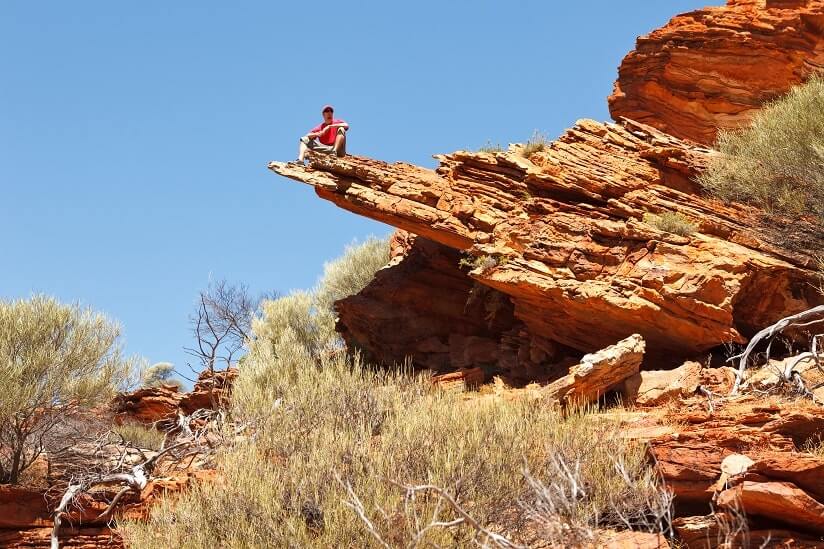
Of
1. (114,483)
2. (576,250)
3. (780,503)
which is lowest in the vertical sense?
(780,503)

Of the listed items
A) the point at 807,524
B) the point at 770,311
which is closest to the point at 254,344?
the point at 770,311

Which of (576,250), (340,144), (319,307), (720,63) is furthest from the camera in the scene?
(319,307)

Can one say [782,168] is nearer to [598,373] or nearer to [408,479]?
[598,373]

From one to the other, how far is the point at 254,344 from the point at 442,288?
524cm

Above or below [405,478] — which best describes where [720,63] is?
above

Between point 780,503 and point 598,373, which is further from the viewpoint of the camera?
point 598,373

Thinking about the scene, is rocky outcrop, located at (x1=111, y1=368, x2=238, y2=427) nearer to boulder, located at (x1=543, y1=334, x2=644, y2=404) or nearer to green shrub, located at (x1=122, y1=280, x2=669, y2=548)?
green shrub, located at (x1=122, y1=280, x2=669, y2=548)

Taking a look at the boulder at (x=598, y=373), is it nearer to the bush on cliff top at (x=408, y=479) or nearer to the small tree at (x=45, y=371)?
the bush on cliff top at (x=408, y=479)

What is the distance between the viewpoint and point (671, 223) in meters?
12.8

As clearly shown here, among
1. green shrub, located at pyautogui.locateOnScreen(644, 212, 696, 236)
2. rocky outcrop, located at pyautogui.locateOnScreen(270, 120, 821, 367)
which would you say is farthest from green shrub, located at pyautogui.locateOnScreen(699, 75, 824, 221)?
green shrub, located at pyautogui.locateOnScreen(644, 212, 696, 236)

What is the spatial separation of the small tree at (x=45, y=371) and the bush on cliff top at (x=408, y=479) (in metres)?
3.12

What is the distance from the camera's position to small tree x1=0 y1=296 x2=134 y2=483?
12219mm

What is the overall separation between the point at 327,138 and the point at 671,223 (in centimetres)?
583

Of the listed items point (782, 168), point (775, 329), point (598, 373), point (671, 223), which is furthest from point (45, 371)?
point (782, 168)
